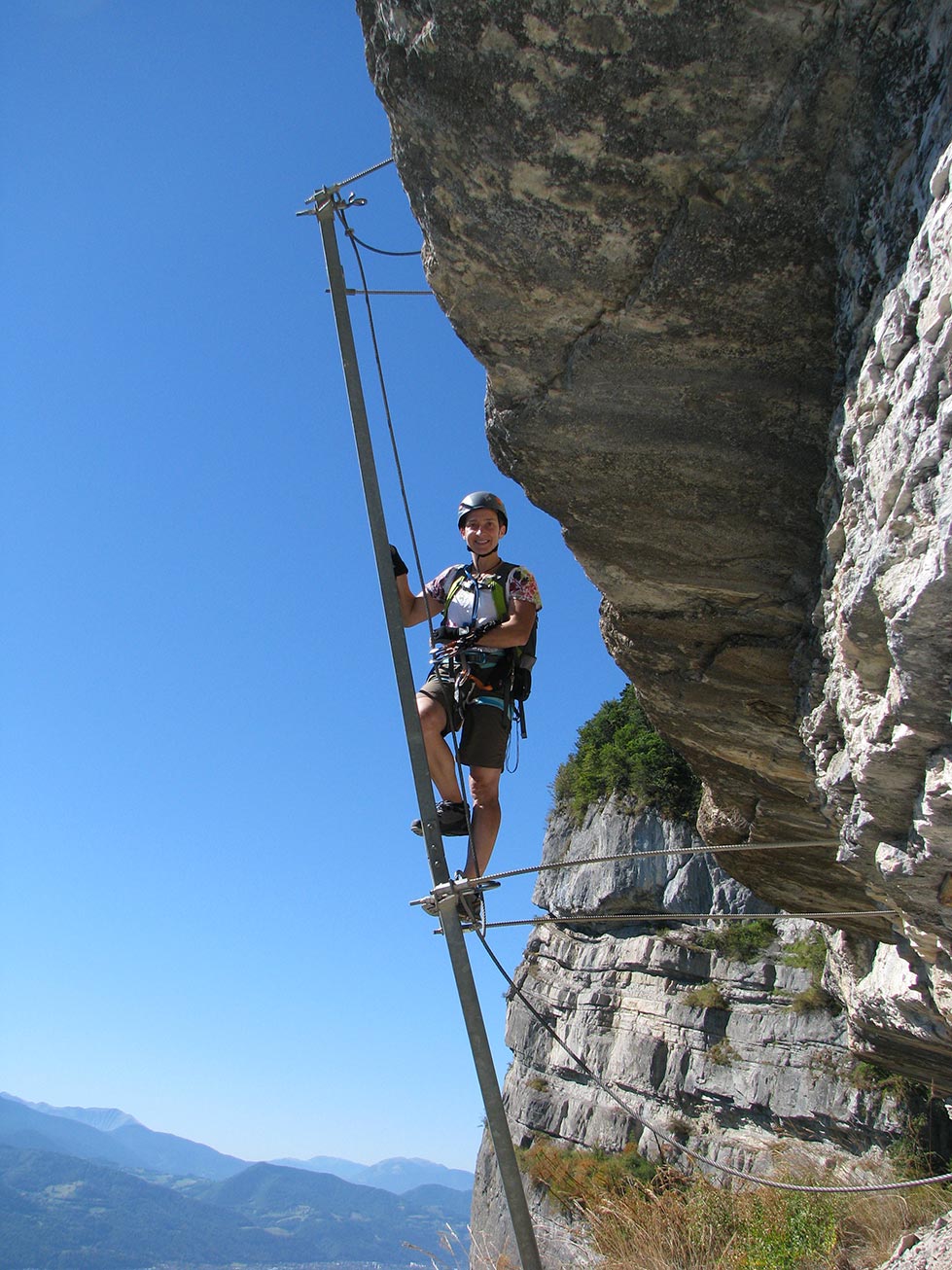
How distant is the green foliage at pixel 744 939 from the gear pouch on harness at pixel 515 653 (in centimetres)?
1715

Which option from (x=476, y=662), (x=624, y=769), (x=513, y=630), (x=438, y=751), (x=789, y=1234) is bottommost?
(x=789, y=1234)

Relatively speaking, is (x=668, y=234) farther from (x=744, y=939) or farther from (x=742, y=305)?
(x=744, y=939)

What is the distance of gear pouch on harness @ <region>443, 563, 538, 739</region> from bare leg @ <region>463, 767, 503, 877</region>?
1.52 ft

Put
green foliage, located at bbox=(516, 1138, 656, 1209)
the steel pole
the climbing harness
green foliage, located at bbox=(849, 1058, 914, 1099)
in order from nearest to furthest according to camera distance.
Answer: the steel pole → the climbing harness → green foliage, located at bbox=(849, 1058, 914, 1099) → green foliage, located at bbox=(516, 1138, 656, 1209)

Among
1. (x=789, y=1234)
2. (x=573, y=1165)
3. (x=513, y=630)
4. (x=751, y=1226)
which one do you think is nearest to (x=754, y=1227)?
(x=751, y=1226)

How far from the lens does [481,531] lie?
6.43 m

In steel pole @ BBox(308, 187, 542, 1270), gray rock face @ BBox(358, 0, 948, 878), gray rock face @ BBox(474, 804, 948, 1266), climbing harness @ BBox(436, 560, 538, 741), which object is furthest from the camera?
gray rock face @ BBox(474, 804, 948, 1266)

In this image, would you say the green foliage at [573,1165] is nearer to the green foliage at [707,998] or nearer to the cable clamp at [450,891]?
the green foliage at [707,998]

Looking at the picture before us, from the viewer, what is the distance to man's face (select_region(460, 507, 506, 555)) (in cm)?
643

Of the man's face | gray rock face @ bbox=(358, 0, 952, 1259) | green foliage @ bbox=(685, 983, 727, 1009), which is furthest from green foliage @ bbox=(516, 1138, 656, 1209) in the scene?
gray rock face @ bbox=(358, 0, 952, 1259)

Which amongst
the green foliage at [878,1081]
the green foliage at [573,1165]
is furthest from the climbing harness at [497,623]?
the green foliage at [573,1165]

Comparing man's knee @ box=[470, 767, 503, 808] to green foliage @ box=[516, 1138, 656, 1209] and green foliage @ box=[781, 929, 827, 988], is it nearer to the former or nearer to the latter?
green foliage @ box=[516, 1138, 656, 1209]

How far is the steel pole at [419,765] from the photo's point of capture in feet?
15.7

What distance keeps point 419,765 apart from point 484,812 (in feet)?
2.38
